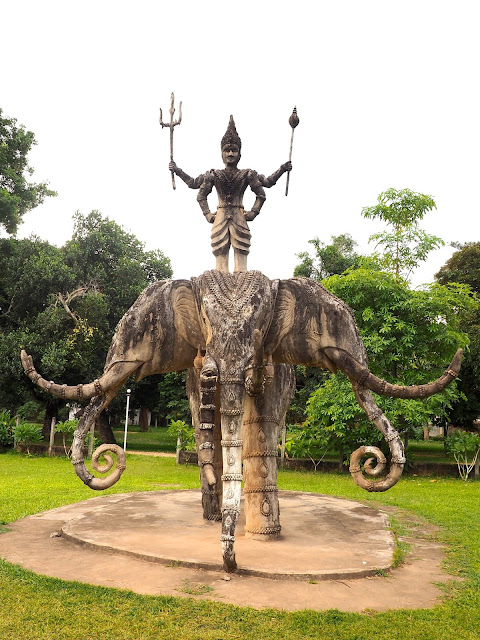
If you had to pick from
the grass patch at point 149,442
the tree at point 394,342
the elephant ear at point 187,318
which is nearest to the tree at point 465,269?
the tree at point 394,342

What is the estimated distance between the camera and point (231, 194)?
8844 mm

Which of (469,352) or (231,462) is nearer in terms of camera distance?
(231,462)

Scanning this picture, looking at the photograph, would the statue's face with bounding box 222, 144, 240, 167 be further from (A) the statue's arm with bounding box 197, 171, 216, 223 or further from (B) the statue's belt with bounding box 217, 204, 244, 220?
(B) the statue's belt with bounding box 217, 204, 244, 220

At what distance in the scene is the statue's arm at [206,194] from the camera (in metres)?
8.95

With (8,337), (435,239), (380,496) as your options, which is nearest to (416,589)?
(380,496)

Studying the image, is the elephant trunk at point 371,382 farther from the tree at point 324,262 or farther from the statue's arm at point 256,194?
the tree at point 324,262

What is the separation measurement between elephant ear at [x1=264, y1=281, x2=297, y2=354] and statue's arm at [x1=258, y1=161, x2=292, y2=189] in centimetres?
192

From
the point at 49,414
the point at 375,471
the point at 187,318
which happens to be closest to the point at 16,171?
the point at 49,414

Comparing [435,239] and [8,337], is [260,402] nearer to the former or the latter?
[435,239]

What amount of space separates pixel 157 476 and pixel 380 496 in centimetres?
657

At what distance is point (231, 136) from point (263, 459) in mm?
4879

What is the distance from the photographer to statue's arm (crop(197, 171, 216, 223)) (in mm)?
8945

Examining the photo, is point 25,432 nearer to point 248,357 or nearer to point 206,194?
point 206,194

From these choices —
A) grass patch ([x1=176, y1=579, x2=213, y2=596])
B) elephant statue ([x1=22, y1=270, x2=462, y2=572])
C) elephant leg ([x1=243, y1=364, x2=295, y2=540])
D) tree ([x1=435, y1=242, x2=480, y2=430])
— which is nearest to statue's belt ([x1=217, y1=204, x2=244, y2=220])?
elephant statue ([x1=22, y1=270, x2=462, y2=572])
